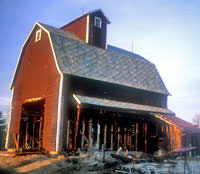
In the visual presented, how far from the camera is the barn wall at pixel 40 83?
1681 cm

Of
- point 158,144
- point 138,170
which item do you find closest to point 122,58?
point 158,144

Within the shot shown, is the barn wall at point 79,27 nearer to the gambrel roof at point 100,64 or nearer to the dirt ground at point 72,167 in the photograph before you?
the gambrel roof at point 100,64

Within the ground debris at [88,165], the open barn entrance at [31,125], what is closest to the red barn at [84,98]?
the open barn entrance at [31,125]

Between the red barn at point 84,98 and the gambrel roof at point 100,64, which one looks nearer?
the red barn at point 84,98

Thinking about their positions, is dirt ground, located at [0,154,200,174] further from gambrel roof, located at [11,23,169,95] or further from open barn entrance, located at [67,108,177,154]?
gambrel roof, located at [11,23,169,95]

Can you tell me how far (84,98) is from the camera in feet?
56.0

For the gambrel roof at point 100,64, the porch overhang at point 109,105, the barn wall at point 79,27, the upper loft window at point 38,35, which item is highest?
the barn wall at point 79,27

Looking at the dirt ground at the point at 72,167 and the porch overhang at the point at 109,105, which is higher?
the porch overhang at the point at 109,105

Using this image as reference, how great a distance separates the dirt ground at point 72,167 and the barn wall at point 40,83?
224 cm

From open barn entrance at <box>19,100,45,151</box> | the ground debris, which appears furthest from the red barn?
the ground debris

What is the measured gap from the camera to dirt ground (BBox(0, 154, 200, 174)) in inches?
468

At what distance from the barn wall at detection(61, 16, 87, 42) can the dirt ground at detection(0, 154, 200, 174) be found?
10.7 m

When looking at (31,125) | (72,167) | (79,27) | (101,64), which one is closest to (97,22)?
(79,27)

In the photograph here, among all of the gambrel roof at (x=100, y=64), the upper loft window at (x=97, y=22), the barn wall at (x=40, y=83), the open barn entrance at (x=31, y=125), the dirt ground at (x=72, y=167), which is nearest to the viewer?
the dirt ground at (x=72, y=167)
